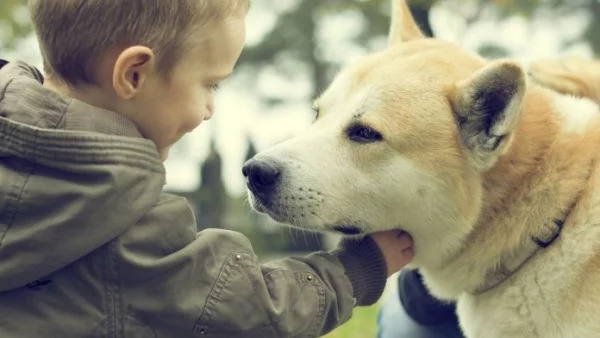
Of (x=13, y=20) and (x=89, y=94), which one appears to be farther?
(x=13, y=20)

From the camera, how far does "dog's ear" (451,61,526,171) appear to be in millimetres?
2729

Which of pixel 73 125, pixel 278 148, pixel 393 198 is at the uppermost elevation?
pixel 73 125

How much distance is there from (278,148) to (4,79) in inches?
33.2

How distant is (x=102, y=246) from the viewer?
2.40 metres

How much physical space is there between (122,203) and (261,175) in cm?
54

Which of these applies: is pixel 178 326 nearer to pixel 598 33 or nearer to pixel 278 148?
pixel 278 148

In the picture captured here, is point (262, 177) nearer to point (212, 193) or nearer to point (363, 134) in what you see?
point (363, 134)

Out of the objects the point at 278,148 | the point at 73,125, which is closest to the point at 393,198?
the point at 278,148

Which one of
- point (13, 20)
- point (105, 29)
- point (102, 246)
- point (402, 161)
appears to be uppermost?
point (105, 29)

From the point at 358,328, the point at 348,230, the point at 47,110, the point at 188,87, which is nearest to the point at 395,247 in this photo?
the point at 348,230

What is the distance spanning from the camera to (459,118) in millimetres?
2887

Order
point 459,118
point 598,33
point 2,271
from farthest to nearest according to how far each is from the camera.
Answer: point 598,33 → point 459,118 → point 2,271

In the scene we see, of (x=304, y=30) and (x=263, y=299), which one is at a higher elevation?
(x=263, y=299)

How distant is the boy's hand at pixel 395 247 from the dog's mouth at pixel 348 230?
0.06 meters
